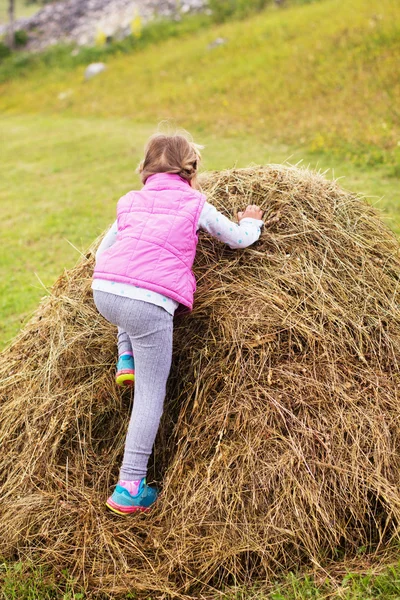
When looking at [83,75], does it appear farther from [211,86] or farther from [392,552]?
[392,552]

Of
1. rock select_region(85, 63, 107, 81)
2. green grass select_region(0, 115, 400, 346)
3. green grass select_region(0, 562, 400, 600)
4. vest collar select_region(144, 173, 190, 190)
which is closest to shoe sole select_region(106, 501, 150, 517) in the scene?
green grass select_region(0, 562, 400, 600)

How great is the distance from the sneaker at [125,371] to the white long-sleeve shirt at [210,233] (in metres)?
0.36

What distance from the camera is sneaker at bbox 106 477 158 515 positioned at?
8.65ft

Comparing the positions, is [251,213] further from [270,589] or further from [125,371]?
[270,589]

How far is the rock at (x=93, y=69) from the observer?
1981cm

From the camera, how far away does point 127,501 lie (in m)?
2.64

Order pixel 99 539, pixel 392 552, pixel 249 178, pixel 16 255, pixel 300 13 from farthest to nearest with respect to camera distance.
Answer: pixel 300 13
pixel 16 255
pixel 249 178
pixel 99 539
pixel 392 552

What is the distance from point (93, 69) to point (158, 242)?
19.2 m

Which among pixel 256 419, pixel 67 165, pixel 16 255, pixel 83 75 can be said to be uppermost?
pixel 256 419

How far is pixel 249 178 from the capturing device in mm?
3436

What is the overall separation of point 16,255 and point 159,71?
1231 centimetres

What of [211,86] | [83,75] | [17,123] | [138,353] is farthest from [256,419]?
[83,75]

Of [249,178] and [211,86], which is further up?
[249,178]

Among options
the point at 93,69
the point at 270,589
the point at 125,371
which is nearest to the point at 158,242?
the point at 125,371
